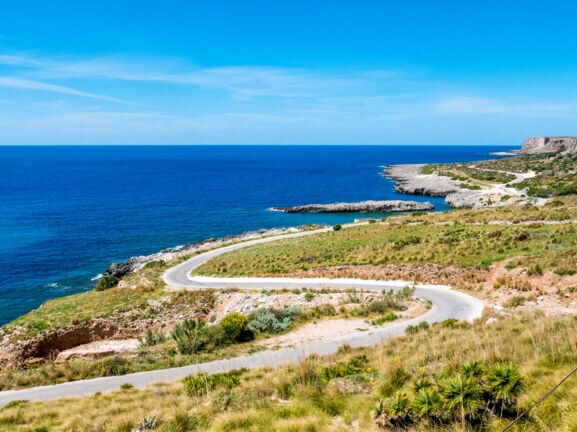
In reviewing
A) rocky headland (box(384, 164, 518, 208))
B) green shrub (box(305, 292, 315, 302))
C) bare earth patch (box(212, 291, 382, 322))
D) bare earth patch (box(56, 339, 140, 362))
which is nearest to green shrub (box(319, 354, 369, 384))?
bare earth patch (box(212, 291, 382, 322))

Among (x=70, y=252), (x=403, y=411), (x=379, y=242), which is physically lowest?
(x=70, y=252)

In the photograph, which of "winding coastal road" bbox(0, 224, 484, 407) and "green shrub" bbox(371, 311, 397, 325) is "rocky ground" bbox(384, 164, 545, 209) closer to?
"winding coastal road" bbox(0, 224, 484, 407)

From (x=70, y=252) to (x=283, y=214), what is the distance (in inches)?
1591

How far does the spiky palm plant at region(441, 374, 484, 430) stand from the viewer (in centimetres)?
672

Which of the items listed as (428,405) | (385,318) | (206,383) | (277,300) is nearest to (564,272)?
(385,318)

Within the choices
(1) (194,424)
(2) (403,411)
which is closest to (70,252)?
(1) (194,424)

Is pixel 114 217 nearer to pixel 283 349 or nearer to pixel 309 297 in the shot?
pixel 309 297

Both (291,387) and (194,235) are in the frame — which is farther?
(194,235)

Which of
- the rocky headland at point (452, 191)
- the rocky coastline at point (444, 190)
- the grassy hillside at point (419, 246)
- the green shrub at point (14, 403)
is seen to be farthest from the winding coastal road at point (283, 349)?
the rocky coastline at point (444, 190)

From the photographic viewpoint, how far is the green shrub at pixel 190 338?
725 inches

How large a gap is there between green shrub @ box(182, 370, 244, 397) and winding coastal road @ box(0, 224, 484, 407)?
2.48m

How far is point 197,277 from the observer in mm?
36156

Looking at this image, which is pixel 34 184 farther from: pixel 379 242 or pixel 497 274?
pixel 497 274

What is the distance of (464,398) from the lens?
6.85 metres
